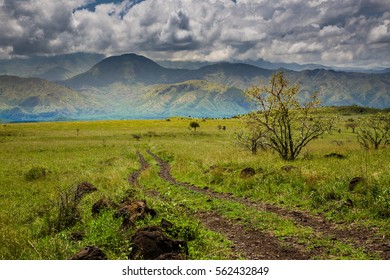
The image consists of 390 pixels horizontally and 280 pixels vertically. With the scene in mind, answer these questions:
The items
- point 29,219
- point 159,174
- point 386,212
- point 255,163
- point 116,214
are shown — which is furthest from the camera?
point 159,174

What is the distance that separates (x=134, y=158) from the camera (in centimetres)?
4528

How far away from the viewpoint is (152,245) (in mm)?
9023

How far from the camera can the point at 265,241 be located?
11.0 meters

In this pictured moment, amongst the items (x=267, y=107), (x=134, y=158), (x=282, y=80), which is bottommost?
(x=134, y=158)

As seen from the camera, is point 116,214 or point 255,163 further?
point 255,163

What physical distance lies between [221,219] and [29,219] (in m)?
9.69

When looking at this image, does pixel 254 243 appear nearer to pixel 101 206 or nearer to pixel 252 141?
pixel 101 206

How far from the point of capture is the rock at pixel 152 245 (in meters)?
8.83

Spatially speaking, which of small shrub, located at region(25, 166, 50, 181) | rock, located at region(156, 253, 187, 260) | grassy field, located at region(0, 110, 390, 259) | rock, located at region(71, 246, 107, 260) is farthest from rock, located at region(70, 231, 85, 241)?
small shrub, located at region(25, 166, 50, 181)

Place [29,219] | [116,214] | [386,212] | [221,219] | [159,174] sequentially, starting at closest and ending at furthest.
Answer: [386,212] < [116,214] < [221,219] < [29,219] < [159,174]

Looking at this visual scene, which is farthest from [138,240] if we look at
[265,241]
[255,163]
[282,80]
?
[282,80]

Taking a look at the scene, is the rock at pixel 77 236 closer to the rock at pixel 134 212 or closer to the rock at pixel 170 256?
the rock at pixel 134 212
